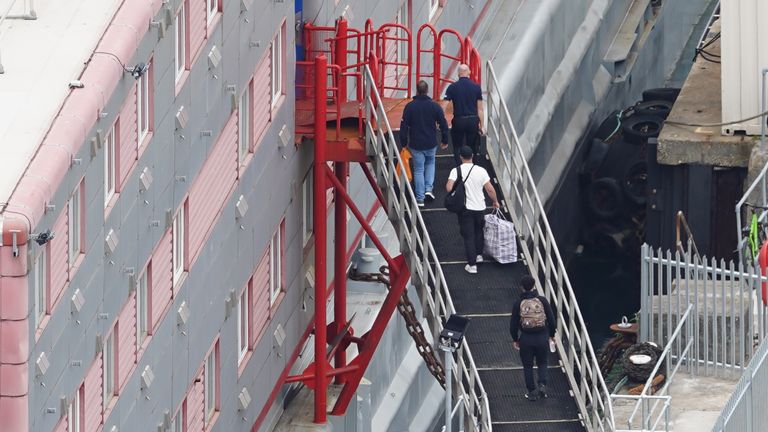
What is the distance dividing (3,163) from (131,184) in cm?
293

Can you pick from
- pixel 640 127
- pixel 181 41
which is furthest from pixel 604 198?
pixel 181 41

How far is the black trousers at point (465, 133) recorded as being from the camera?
3792 cm

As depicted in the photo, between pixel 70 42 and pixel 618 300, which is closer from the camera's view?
pixel 70 42

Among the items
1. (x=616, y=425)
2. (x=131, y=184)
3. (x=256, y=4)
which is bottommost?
(x=616, y=425)

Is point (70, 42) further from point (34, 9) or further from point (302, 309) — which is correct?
point (302, 309)

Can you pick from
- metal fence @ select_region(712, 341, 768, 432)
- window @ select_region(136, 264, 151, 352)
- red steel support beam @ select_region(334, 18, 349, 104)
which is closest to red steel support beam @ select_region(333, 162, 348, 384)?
red steel support beam @ select_region(334, 18, 349, 104)

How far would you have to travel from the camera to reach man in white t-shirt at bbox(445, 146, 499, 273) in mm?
36531

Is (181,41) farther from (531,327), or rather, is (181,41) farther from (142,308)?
(531,327)

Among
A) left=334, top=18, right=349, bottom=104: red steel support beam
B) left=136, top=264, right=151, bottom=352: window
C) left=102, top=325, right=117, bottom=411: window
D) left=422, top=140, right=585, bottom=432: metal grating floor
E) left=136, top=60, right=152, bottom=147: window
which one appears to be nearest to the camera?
left=102, top=325, right=117, bottom=411: window

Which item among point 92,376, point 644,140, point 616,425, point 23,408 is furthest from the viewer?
point 644,140

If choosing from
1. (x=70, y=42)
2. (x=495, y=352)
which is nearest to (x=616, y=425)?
(x=495, y=352)

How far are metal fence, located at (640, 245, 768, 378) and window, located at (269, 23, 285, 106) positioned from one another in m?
5.09

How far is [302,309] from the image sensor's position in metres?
39.8

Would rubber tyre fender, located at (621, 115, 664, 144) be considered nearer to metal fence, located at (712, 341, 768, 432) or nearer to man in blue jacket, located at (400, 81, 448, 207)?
man in blue jacket, located at (400, 81, 448, 207)
